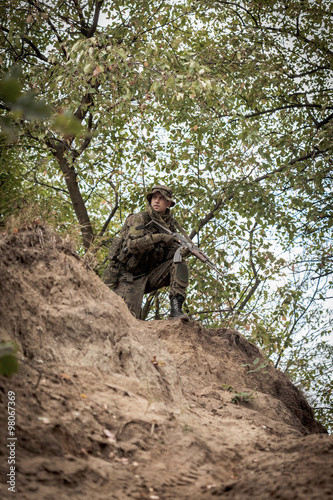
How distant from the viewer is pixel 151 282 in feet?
24.3

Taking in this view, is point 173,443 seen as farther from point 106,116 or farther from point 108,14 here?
point 108,14

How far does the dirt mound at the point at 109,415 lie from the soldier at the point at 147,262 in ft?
5.78

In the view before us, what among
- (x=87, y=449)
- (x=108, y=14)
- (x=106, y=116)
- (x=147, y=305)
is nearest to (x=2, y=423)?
(x=87, y=449)

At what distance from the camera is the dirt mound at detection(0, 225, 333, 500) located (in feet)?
9.16

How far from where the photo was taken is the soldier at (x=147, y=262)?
7055 mm

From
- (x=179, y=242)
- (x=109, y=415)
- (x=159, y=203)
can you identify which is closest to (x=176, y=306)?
(x=179, y=242)

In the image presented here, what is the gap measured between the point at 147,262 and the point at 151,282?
0.32m

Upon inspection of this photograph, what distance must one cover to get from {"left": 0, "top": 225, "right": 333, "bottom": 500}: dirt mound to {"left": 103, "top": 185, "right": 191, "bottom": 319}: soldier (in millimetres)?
1763

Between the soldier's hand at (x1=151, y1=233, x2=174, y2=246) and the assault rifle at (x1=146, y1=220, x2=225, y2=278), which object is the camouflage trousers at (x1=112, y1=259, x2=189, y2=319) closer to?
the assault rifle at (x1=146, y1=220, x2=225, y2=278)

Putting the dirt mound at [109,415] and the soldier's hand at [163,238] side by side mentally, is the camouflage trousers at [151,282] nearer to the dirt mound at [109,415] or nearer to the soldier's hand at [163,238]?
the soldier's hand at [163,238]

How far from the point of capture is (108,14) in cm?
1147

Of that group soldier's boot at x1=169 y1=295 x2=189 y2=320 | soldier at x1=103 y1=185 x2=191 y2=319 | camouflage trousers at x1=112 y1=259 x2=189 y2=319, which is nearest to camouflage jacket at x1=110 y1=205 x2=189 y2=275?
soldier at x1=103 y1=185 x2=191 y2=319

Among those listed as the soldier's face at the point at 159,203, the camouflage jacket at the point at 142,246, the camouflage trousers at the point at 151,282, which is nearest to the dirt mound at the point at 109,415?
the camouflage trousers at the point at 151,282

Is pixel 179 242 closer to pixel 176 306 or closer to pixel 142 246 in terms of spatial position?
pixel 142 246
